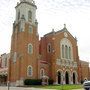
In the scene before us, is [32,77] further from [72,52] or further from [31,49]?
[72,52]

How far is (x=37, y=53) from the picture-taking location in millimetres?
53469

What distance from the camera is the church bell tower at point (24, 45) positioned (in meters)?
50.1

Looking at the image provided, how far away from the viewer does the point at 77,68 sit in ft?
206

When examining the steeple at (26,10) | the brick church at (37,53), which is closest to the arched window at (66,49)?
the brick church at (37,53)

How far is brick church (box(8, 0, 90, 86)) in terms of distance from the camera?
5097 cm

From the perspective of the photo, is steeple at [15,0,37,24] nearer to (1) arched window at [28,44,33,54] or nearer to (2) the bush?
(1) arched window at [28,44,33,54]

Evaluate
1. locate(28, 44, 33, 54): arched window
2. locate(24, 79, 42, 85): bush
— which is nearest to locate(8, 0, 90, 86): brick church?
locate(28, 44, 33, 54): arched window

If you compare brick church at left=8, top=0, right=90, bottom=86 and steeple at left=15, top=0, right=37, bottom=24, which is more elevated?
steeple at left=15, top=0, right=37, bottom=24

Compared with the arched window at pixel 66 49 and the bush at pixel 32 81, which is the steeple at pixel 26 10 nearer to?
the arched window at pixel 66 49

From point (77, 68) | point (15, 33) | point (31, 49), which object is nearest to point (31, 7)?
point (15, 33)

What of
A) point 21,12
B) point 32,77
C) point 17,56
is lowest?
point 32,77

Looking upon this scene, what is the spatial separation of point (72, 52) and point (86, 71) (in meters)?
8.66

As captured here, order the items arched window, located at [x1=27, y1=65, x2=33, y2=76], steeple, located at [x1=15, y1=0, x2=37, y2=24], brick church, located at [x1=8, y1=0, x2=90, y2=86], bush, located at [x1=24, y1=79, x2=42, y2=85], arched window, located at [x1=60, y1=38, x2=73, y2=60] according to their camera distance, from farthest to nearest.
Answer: arched window, located at [x1=60, y1=38, x2=73, y2=60] → steeple, located at [x1=15, y1=0, x2=37, y2=24] → brick church, located at [x1=8, y1=0, x2=90, y2=86] → arched window, located at [x1=27, y1=65, x2=33, y2=76] → bush, located at [x1=24, y1=79, x2=42, y2=85]

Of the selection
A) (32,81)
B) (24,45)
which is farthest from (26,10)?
(32,81)
